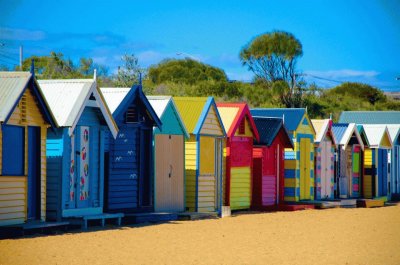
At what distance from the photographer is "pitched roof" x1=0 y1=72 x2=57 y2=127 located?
20.1m

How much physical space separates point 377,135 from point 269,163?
11058 millimetres

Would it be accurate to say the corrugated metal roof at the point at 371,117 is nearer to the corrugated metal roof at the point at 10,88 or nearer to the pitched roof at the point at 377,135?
the pitched roof at the point at 377,135

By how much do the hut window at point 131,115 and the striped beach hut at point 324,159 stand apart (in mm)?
12739

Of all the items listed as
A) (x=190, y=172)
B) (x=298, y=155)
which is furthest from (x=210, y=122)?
(x=298, y=155)

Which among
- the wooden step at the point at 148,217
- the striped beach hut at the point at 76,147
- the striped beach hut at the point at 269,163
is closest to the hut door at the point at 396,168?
the striped beach hut at the point at 269,163

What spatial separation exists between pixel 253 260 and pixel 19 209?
603 centimetres

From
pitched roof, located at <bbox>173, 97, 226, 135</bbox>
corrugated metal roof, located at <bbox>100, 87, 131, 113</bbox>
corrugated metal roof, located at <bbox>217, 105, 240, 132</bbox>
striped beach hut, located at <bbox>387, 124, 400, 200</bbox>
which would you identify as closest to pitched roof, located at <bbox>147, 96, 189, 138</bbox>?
pitched roof, located at <bbox>173, 97, 226, 135</bbox>

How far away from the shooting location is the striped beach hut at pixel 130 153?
964 inches

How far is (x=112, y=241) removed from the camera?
19.5 meters

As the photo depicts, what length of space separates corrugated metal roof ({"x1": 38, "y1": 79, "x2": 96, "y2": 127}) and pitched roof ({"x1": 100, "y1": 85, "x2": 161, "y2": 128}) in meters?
1.83

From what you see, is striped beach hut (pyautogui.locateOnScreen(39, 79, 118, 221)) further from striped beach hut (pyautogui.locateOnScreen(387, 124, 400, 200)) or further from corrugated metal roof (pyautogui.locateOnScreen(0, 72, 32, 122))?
striped beach hut (pyautogui.locateOnScreen(387, 124, 400, 200))

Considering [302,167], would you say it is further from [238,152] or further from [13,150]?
[13,150]

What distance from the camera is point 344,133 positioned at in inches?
1556

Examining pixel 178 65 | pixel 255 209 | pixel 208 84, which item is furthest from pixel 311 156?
pixel 178 65
